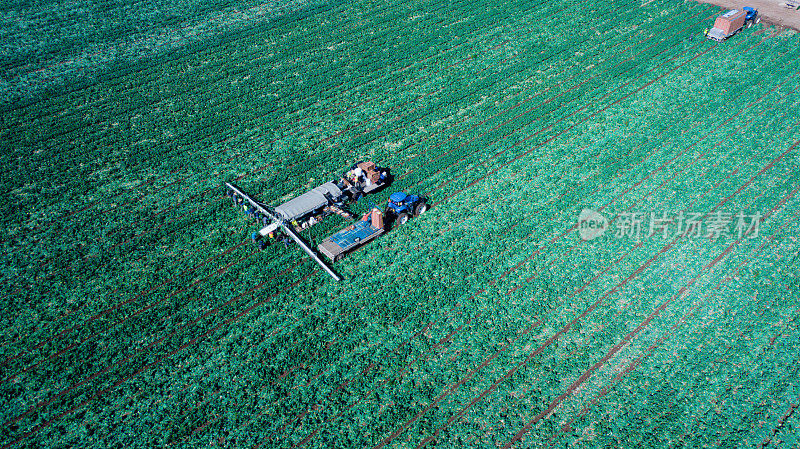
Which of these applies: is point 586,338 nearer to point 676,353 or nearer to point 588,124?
point 676,353

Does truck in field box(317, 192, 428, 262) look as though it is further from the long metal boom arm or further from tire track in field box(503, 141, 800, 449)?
tire track in field box(503, 141, 800, 449)

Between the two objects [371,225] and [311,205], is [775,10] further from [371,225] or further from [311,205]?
[311,205]

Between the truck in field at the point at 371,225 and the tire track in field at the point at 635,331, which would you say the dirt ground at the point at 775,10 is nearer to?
the tire track in field at the point at 635,331

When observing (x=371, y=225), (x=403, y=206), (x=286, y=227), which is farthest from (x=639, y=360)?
(x=286, y=227)

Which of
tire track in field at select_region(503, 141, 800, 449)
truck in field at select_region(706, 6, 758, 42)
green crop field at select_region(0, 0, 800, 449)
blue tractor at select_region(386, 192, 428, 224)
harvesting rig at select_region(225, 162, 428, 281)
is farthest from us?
truck in field at select_region(706, 6, 758, 42)

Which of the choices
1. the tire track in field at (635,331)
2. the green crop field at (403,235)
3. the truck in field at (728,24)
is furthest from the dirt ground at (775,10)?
the tire track in field at (635,331)

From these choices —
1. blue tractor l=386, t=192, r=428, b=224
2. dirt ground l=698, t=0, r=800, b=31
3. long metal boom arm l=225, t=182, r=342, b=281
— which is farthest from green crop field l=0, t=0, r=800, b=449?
dirt ground l=698, t=0, r=800, b=31

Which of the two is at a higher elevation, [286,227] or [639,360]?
[286,227]
